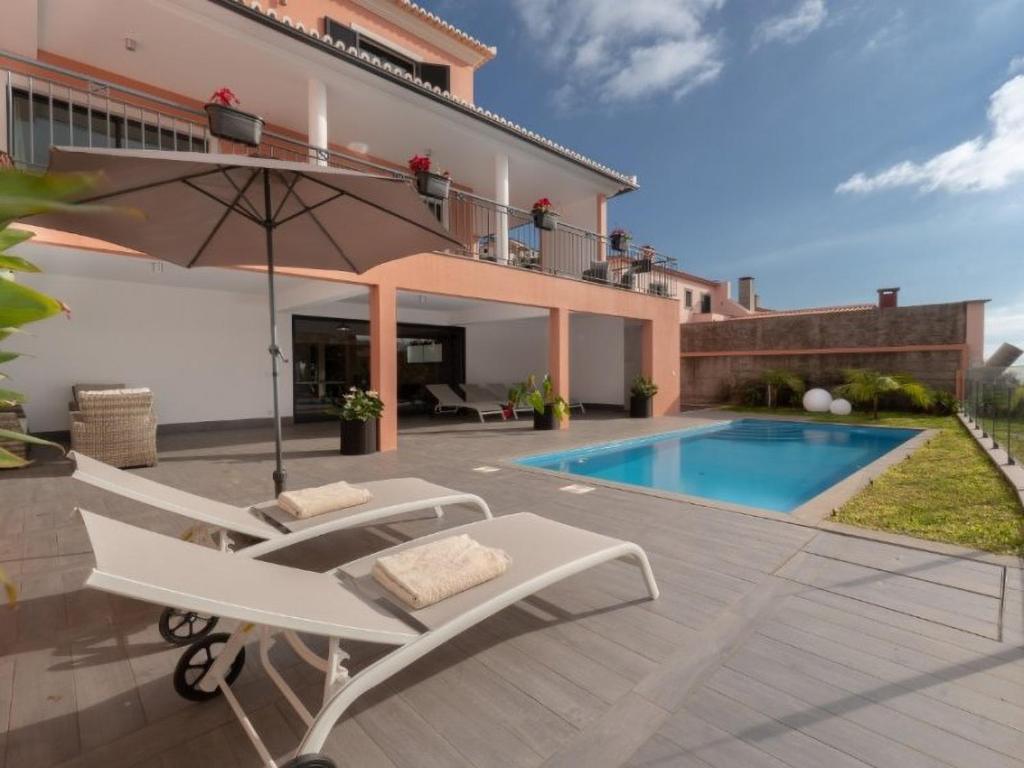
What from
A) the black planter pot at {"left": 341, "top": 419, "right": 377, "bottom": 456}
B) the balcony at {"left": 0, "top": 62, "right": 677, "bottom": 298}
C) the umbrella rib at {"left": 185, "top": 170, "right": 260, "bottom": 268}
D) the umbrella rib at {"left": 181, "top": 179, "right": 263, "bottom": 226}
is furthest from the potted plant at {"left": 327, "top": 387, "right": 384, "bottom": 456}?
the umbrella rib at {"left": 181, "top": 179, "right": 263, "bottom": 226}

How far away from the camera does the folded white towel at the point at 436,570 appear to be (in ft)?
7.40

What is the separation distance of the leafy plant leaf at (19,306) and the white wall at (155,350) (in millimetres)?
9732

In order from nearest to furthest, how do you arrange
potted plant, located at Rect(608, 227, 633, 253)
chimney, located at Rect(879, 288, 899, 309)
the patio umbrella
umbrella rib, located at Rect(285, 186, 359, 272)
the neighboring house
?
the patio umbrella < umbrella rib, located at Rect(285, 186, 359, 272) < potted plant, located at Rect(608, 227, 633, 253) < the neighboring house < chimney, located at Rect(879, 288, 899, 309)

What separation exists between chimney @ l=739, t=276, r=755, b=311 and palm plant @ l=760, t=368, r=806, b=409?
2066 cm

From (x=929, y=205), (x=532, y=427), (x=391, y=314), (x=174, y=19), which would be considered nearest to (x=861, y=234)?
(x=929, y=205)

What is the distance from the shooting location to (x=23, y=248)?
6246 mm

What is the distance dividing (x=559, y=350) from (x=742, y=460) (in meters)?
4.48

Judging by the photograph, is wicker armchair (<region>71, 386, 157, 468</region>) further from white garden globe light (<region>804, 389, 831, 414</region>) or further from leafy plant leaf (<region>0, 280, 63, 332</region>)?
white garden globe light (<region>804, 389, 831, 414</region>)

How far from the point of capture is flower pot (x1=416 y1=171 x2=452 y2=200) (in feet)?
27.8

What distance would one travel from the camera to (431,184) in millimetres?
8500

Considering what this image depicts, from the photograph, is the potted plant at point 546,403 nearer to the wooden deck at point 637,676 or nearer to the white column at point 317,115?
the white column at point 317,115

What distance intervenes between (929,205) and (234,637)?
29864mm

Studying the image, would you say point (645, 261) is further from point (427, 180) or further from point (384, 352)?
point (384, 352)

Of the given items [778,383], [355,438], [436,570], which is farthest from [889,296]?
[436,570]
